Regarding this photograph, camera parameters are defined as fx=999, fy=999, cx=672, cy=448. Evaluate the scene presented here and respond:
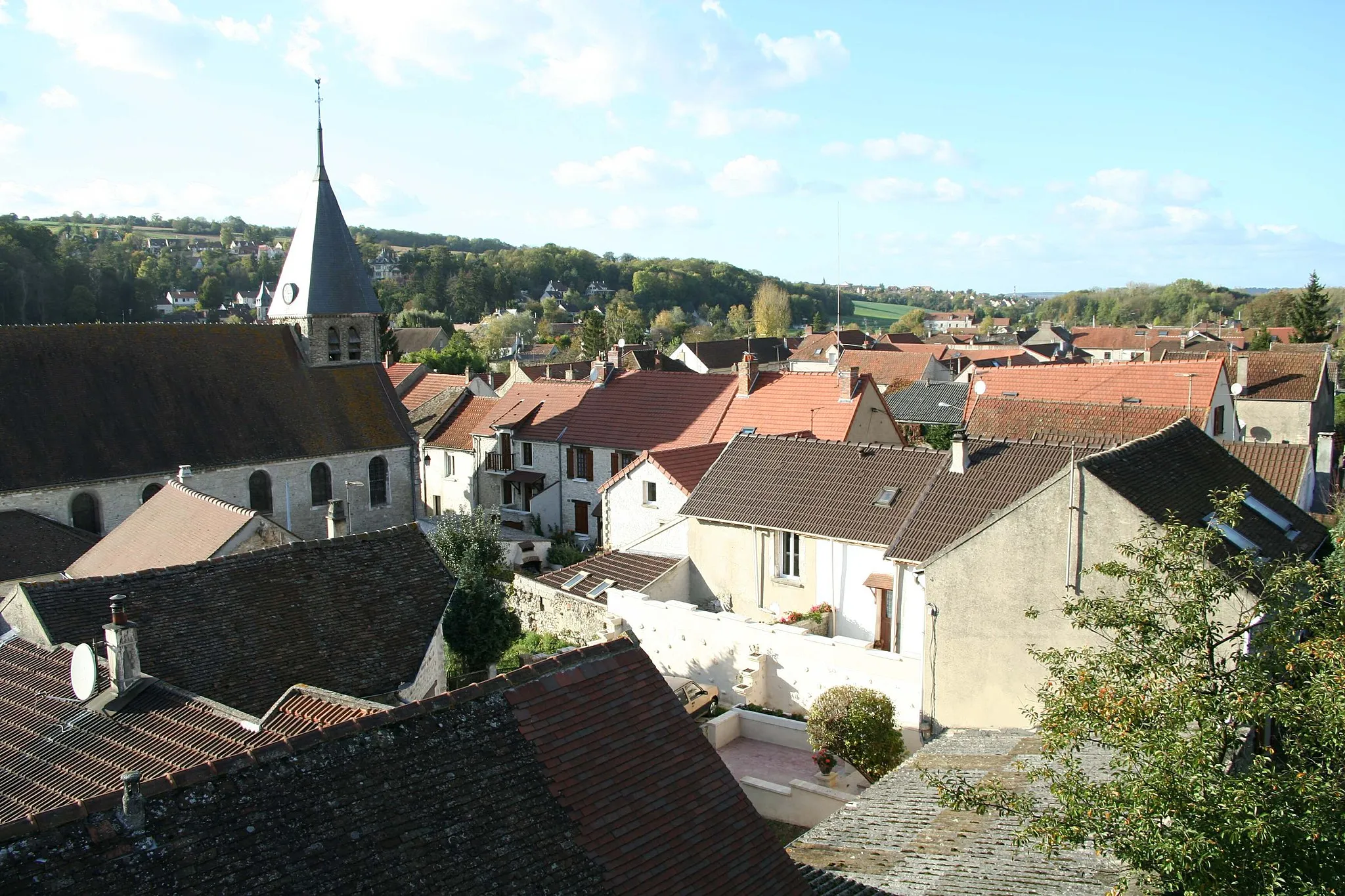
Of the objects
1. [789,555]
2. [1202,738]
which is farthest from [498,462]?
[1202,738]

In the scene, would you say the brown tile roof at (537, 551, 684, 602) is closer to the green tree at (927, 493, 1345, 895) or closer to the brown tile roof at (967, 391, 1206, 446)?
the brown tile roof at (967, 391, 1206, 446)

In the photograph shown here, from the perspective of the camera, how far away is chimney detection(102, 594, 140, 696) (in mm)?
12078

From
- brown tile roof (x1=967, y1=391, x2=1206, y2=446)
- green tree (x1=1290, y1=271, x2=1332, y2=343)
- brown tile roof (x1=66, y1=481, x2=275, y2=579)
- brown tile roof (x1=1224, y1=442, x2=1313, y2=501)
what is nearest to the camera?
brown tile roof (x1=66, y1=481, x2=275, y2=579)

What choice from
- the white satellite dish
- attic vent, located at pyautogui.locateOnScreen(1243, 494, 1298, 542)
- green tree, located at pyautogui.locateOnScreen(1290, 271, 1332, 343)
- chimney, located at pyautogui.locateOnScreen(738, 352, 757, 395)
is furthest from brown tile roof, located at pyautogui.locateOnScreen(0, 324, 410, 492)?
green tree, located at pyautogui.locateOnScreen(1290, 271, 1332, 343)

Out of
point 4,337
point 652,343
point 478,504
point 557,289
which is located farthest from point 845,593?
point 557,289

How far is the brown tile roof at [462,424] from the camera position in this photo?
1549 inches

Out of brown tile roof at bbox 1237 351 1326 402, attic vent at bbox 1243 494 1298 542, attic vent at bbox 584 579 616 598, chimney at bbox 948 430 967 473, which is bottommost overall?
attic vent at bbox 584 579 616 598

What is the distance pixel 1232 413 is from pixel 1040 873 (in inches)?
1149

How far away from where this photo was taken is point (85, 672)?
39.5ft

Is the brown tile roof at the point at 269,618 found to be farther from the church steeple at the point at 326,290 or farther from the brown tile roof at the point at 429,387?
the brown tile roof at the point at 429,387

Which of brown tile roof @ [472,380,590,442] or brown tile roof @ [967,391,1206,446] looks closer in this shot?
brown tile roof @ [967,391,1206,446]

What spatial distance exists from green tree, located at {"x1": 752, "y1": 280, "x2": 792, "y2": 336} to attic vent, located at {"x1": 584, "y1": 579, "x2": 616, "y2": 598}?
10000 cm

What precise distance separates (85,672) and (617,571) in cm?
1425

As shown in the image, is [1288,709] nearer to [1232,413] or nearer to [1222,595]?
[1222,595]
